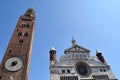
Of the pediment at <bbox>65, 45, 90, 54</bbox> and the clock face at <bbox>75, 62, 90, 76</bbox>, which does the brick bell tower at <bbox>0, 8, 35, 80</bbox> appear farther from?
the clock face at <bbox>75, 62, 90, 76</bbox>

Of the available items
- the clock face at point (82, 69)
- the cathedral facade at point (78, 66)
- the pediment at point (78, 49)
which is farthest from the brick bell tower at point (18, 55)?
the clock face at point (82, 69)

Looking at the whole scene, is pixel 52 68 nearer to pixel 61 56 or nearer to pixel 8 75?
pixel 61 56

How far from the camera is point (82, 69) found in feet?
72.4

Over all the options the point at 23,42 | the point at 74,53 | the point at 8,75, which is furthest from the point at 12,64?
the point at 74,53

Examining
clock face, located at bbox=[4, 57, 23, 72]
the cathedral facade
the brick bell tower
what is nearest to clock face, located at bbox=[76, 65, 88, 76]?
the cathedral facade

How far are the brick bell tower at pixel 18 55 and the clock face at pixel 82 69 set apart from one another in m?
7.23

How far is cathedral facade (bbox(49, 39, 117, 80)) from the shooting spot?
20655 mm

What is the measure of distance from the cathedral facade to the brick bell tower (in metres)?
3.90

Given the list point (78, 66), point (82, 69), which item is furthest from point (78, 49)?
point (82, 69)

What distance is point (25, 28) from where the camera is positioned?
29438 millimetres

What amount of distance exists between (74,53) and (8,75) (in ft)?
33.0

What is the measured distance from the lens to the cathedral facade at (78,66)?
813 inches

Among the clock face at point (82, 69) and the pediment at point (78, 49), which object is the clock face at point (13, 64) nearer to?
the pediment at point (78, 49)

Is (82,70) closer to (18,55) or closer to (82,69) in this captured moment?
(82,69)
